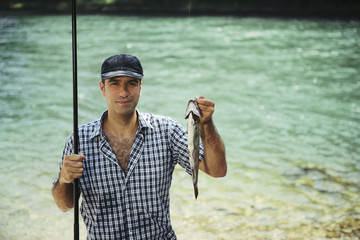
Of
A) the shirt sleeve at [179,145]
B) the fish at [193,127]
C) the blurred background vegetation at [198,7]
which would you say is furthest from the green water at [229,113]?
the blurred background vegetation at [198,7]

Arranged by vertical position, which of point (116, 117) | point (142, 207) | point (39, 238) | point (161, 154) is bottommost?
point (39, 238)

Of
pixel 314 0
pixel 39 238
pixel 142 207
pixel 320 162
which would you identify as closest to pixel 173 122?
pixel 142 207

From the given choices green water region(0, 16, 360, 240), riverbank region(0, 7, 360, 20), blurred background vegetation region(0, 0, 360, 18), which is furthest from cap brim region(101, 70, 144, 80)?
blurred background vegetation region(0, 0, 360, 18)

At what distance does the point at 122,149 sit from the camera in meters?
2.45

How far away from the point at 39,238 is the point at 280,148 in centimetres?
483

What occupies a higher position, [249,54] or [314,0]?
[314,0]

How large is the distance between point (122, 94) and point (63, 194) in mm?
565

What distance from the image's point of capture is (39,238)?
5.30 meters

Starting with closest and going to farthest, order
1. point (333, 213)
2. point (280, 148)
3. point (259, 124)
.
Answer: point (333, 213) → point (280, 148) → point (259, 124)

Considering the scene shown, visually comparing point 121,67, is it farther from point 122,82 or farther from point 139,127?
point 139,127

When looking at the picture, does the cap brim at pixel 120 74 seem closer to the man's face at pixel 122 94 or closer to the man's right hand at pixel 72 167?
the man's face at pixel 122 94

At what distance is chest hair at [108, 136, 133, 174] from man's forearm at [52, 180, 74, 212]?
0.88ft

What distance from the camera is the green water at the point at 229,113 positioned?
19.2ft

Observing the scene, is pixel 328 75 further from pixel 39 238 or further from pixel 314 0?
pixel 314 0
